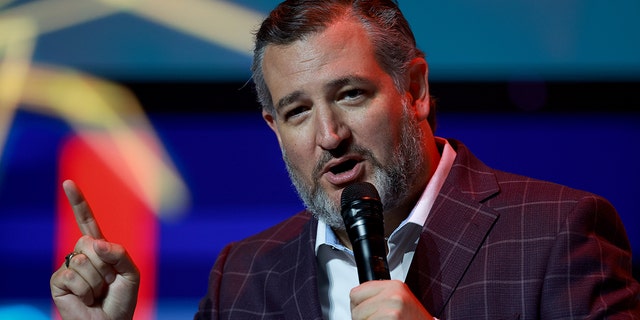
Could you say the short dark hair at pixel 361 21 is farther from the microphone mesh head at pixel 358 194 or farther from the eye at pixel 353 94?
the microphone mesh head at pixel 358 194

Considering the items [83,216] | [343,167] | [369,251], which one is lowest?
[369,251]

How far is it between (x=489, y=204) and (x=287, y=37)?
1.89ft

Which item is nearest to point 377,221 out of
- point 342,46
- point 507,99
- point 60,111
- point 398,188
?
point 398,188

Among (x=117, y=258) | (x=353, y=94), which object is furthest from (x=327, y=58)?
(x=117, y=258)

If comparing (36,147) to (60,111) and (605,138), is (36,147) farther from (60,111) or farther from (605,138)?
(605,138)

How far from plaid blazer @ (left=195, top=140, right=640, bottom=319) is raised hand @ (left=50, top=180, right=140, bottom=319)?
29 cm

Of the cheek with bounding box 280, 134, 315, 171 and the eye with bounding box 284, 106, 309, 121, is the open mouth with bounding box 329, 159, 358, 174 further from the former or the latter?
the eye with bounding box 284, 106, 309, 121

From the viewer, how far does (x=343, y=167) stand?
189cm

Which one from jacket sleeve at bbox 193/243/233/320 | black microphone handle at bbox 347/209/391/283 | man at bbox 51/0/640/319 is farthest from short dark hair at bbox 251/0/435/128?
black microphone handle at bbox 347/209/391/283

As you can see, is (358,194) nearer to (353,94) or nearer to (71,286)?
(353,94)

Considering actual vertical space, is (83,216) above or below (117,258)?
above

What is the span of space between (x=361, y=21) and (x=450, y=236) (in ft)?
1.71

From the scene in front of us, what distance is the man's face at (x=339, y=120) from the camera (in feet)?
6.17

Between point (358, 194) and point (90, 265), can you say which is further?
point (90, 265)
